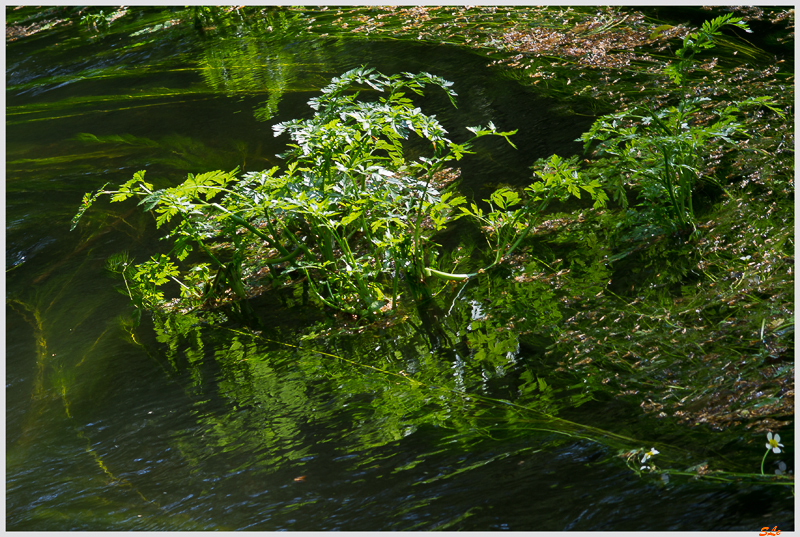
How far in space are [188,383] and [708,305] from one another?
194cm

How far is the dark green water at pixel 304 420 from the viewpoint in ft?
5.67

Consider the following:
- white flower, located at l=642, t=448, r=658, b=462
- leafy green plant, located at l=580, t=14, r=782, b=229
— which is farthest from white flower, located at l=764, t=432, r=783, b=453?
leafy green plant, located at l=580, t=14, r=782, b=229

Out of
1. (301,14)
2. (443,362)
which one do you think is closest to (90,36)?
(301,14)

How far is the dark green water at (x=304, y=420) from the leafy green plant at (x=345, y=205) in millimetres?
186

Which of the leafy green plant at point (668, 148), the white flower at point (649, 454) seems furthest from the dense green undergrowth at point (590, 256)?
the white flower at point (649, 454)

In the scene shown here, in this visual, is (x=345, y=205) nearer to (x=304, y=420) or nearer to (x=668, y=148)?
(x=304, y=420)

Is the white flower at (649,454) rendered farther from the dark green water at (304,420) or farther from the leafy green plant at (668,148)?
the leafy green plant at (668,148)

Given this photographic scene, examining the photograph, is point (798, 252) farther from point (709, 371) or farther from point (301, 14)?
point (301, 14)

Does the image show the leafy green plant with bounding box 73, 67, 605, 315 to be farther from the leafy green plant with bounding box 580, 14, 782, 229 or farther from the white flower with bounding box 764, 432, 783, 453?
the white flower with bounding box 764, 432, 783, 453

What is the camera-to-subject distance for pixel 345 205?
2.68 meters

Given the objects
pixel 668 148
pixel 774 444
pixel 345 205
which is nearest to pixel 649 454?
pixel 774 444

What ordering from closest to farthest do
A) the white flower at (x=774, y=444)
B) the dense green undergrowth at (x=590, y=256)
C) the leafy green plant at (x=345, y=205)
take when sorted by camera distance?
the white flower at (x=774, y=444) → the dense green undergrowth at (x=590, y=256) → the leafy green plant at (x=345, y=205)

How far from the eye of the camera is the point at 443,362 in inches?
92.1

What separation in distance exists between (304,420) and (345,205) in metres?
0.93
